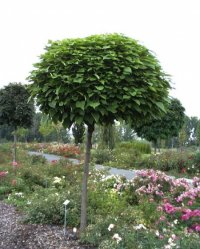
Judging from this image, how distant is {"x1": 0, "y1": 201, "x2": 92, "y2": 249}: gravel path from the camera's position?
447 centimetres

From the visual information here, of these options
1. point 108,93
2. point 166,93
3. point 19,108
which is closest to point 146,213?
point 166,93

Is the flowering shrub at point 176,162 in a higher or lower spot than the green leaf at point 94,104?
lower

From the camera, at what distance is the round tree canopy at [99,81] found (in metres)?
4.13

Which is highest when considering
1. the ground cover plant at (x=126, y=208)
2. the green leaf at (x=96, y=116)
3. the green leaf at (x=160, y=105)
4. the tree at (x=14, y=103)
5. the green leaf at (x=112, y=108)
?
the tree at (x=14, y=103)

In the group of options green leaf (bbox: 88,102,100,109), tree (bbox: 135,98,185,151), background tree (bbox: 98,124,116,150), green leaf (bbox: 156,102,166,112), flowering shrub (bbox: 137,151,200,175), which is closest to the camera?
green leaf (bbox: 88,102,100,109)

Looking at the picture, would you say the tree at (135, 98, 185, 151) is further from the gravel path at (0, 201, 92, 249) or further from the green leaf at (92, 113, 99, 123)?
the green leaf at (92, 113, 99, 123)

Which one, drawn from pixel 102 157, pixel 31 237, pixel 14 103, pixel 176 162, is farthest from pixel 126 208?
pixel 102 157

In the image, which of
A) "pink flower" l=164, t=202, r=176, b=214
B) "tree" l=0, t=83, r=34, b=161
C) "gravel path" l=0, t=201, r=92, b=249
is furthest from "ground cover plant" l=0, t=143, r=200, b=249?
"tree" l=0, t=83, r=34, b=161

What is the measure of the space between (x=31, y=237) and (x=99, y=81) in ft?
7.32

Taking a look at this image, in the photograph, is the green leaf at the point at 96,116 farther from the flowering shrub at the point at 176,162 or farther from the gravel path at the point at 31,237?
the flowering shrub at the point at 176,162

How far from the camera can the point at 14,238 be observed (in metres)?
4.82

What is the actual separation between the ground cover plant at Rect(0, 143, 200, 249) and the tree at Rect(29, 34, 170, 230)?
136cm

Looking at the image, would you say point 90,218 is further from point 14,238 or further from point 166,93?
point 166,93

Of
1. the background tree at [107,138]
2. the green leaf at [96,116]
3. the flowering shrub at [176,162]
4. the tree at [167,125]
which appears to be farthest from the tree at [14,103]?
the background tree at [107,138]
